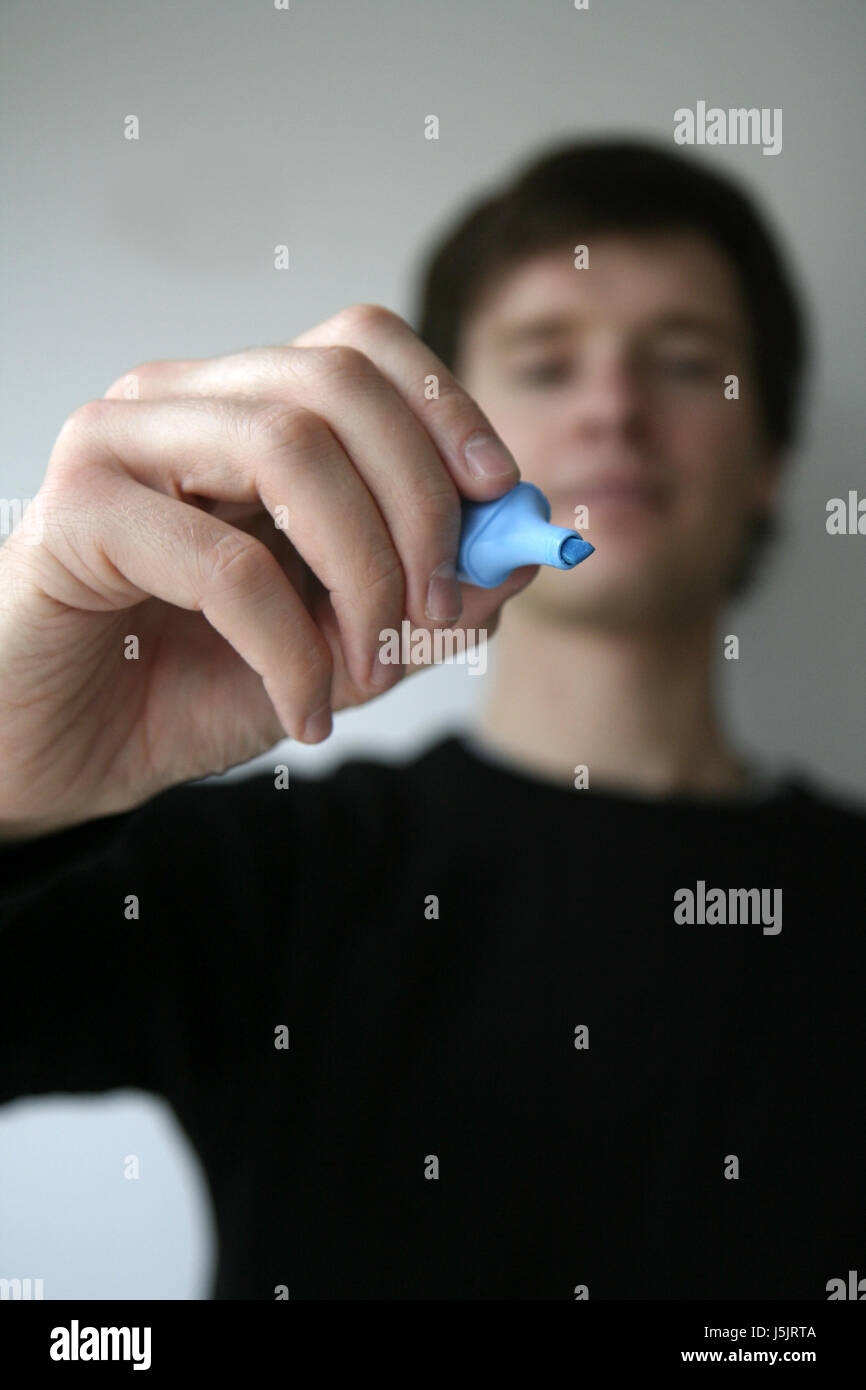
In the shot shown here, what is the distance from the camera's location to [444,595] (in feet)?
1.07

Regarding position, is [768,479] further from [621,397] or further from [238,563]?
[238,563]

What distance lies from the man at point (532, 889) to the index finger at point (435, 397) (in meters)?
0.09

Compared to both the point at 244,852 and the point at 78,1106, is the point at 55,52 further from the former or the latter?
the point at 78,1106

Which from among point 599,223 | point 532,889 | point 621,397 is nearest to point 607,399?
point 621,397

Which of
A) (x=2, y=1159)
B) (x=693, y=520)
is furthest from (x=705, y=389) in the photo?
(x=2, y=1159)

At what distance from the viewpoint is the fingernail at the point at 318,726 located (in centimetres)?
35

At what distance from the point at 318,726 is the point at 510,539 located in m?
0.11

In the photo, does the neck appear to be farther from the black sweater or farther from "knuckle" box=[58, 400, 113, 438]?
"knuckle" box=[58, 400, 113, 438]

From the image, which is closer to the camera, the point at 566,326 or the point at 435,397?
the point at 435,397

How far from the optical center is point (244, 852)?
2.33 ft

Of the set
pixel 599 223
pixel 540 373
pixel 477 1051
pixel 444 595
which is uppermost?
pixel 599 223

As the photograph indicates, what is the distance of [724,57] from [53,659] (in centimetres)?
85

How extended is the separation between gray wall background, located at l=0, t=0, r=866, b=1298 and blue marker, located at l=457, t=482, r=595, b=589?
1.71ft

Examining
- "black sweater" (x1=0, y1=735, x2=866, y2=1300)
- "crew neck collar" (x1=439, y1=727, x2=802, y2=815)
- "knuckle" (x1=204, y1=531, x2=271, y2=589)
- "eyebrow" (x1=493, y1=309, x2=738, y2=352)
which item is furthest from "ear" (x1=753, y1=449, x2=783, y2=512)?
"knuckle" (x1=204, y1=531, x2=271, y2=589)
